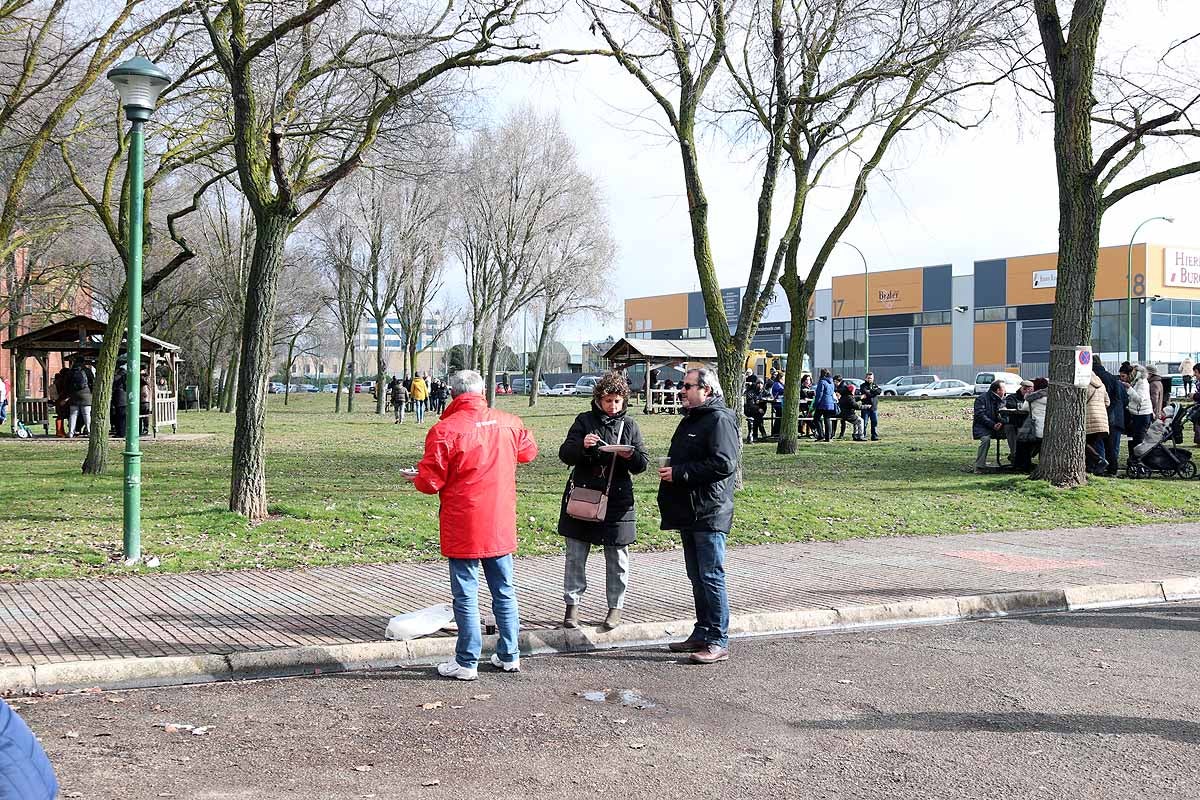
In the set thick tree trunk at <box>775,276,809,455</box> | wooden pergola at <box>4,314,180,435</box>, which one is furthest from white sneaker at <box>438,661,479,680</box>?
wooden pergola at <box>4,314,180,435</box>

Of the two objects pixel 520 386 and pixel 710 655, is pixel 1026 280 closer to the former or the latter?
pixel 520 386

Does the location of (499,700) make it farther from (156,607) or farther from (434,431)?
(156,607)

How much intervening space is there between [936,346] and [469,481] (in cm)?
8029

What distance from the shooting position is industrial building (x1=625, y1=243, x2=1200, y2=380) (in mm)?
71312

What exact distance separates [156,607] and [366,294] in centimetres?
4016

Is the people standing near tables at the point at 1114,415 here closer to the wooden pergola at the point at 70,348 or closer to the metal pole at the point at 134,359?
the metal pole at the point at 134,359

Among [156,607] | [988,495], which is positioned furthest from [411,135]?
[988,495]

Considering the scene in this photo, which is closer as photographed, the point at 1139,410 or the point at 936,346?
the point at 1139,410

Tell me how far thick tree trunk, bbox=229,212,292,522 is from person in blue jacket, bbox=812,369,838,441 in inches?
643

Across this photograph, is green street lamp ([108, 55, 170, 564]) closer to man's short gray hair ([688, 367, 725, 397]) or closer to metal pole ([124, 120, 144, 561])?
metal pole ([124, 120, 144, 561])

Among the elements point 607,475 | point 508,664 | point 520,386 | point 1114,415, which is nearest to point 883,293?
point 520,386

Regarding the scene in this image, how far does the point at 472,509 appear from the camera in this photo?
669 cm

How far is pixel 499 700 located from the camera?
6207 mm

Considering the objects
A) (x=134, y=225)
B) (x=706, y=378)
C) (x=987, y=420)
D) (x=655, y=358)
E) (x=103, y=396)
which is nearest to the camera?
(x=706, y=378)
